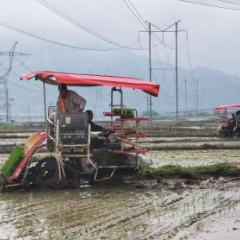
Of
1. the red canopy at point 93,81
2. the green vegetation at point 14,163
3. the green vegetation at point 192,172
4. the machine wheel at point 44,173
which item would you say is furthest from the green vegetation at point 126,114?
the green vegetation at point 14,163

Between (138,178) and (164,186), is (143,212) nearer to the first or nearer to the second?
(164,186)

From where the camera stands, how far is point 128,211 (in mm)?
7004

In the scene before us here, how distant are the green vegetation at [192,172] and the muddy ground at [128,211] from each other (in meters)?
0.60

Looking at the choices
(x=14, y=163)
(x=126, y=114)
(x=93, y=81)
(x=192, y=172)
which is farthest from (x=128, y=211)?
(x=192, y=172)

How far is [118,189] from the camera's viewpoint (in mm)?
9078

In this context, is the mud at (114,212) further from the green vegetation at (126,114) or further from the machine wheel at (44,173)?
the green vegetation at (126,114)

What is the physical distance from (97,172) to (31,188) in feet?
4.48

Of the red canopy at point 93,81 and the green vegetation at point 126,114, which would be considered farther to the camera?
the green vegetation at point 126,114

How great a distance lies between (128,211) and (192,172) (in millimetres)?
3892

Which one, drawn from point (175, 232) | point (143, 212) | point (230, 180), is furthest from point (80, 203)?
point (230, 180)

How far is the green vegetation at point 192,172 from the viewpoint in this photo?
10.5 meters

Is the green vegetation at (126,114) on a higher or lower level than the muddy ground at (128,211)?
higher

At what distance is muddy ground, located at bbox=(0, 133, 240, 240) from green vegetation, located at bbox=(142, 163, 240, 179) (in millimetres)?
603

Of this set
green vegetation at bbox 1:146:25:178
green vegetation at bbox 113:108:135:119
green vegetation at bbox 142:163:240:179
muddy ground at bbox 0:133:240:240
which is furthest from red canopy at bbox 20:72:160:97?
green vegetation at bbox 142:163:240:179
